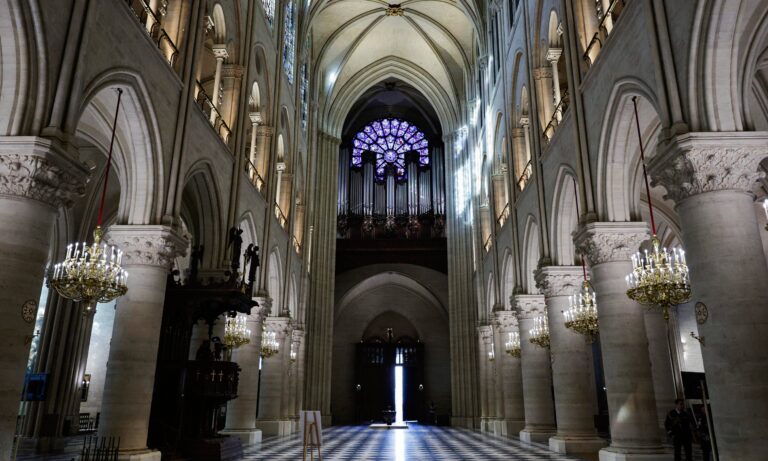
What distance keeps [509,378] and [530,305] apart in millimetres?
5052

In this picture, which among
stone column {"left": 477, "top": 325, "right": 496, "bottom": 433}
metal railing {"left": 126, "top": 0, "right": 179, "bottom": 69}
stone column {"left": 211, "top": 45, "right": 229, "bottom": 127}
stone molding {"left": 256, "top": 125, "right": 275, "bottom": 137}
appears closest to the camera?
metal railing {"left": 126, "top": 0, "right": 179, "bottom": 69}

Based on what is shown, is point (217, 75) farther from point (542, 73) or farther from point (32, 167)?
point (542, 73)

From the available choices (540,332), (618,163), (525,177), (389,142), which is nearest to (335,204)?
(389,142)

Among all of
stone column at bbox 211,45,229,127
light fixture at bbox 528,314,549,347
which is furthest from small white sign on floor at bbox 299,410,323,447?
light fixture at bbox 528,314,549,347

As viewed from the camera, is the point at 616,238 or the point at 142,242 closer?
the point at 142,242

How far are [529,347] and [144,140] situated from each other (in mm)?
11631

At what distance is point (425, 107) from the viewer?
37.8 metres

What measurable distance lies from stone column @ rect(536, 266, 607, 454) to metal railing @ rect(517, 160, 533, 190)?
401 cm

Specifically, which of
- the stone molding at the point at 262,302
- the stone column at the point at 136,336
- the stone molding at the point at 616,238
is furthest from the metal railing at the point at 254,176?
the stone molding at the point at 616,238

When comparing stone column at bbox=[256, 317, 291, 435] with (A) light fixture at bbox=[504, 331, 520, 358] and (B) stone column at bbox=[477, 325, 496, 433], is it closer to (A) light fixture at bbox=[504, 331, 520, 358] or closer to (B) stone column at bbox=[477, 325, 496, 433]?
(A) light fixture at bbox=[504, 331, 520, 358]

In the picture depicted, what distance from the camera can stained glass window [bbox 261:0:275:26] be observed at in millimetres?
18344

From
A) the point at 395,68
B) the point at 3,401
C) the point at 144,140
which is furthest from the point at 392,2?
the point at 3,401

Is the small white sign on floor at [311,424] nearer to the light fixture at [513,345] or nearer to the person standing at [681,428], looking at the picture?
the person standing at [681,428]

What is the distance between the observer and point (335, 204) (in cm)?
3125
